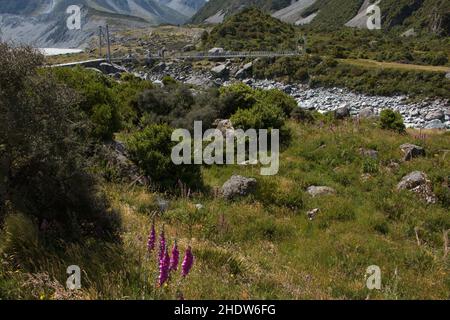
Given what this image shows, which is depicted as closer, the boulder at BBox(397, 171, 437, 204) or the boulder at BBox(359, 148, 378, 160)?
the boulder at BBox(397, 171, 437, 204)

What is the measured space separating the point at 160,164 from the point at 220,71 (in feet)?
196

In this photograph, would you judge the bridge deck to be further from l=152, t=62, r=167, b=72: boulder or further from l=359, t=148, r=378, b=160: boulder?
l=359, t=148, r=378, b=160: boulder

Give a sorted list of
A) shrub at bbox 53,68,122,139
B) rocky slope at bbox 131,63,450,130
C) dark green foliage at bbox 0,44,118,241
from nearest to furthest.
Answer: dark green foliage at bbox 0,44,118,241
shrub at bbox 53,68,122,139
rocky slope at bbox 131,63,450,130

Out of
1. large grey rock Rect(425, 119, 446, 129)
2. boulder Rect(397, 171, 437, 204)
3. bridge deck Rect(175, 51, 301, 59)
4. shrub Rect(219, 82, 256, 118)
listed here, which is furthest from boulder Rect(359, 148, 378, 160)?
bridge deck Rect(175, 51, 301, 59)

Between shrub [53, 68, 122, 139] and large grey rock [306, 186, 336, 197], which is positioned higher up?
shrub [53, 68, 122, 139]

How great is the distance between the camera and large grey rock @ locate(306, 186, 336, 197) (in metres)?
11.6

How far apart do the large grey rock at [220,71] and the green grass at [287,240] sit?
55440 mm

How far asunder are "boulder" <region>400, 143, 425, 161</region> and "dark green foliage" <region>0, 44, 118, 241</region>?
1006 centimetres

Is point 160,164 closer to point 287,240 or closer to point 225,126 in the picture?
point 287,240

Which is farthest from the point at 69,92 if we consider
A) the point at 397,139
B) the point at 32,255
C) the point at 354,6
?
the point at 354,6

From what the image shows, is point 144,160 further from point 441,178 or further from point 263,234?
point 441,178

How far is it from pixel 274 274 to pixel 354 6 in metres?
194

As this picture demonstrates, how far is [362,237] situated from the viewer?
9.18 meters

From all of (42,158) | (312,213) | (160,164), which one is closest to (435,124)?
(312,213)
